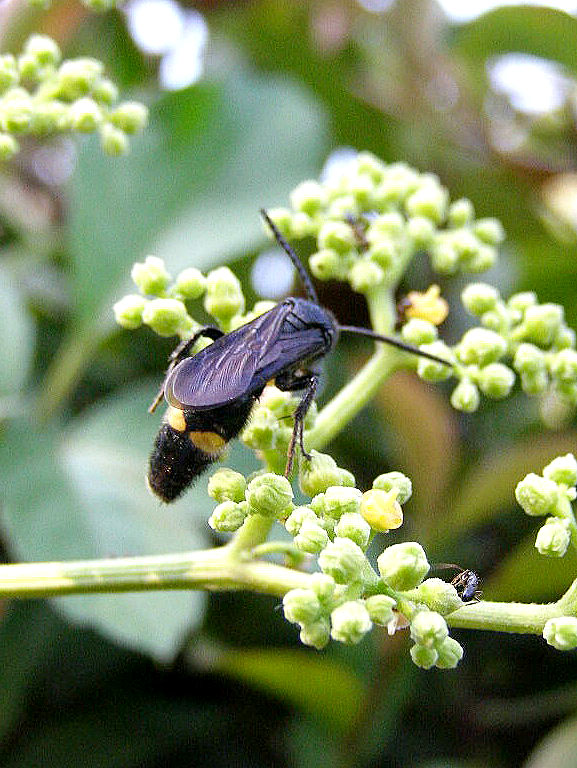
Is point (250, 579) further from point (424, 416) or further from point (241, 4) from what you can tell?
point (241, 4)

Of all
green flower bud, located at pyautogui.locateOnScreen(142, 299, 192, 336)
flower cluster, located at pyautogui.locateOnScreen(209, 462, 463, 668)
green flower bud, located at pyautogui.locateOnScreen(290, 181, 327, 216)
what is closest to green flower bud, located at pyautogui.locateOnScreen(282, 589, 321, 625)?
flower cluster, located at pyautogui.locateOnScreen(209, 462, 463, 668)

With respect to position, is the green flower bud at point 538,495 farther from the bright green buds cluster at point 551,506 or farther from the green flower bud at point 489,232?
the green flower bud at point 489,232

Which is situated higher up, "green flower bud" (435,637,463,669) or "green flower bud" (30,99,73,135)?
"green flower bud" (30,99,73,135)

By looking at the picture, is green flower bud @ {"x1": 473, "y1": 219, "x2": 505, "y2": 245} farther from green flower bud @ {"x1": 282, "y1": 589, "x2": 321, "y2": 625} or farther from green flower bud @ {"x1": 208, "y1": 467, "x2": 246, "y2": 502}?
green flower bud @ {"x1": 282, "y1": 589, "x2": 321, "y2": 625}

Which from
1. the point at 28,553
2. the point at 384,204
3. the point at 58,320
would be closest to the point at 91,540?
the point at 28,553

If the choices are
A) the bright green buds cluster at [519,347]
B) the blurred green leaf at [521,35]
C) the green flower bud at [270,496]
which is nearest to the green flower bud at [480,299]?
the bright green buds cluster at [519,347]
